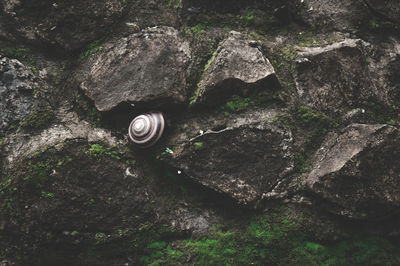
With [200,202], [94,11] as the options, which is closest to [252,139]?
[200,202]

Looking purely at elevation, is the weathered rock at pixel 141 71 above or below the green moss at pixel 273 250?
above

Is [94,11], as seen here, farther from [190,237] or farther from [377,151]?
[377,151]

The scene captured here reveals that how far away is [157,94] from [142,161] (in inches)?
22.6

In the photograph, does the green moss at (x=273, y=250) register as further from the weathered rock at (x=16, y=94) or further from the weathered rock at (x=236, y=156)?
the weathered rock at (x=16, y=94)

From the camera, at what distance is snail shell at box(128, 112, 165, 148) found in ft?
8.54

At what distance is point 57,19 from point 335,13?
8.01 ft

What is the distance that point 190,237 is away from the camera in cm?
Answer: 261

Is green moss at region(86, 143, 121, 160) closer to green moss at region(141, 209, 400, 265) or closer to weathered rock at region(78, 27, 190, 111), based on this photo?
weathered rock at region(78, 27, 190, 111)

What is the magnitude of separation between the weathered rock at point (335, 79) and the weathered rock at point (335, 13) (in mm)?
244

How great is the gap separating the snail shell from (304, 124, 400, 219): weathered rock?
1.26m

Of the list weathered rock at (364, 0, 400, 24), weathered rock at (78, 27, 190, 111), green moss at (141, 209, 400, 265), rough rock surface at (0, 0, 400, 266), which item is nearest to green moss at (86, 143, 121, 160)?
rough rock surface at (0, 0, 400, 266)

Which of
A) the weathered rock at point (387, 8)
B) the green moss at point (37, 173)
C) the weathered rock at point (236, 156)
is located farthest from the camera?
the weathered rock at point (387, 8)

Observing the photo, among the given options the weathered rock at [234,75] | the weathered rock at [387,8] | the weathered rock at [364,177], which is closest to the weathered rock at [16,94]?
the weathered rock at [234,75]

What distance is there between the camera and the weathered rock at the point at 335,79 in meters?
2.75
